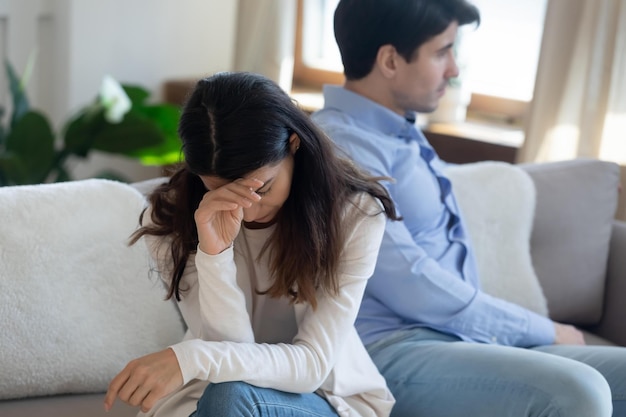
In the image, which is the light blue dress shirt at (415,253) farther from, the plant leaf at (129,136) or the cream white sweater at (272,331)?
the plant leaf at (129,136)

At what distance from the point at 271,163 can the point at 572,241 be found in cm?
106

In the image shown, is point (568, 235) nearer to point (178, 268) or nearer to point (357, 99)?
point (357, 99)

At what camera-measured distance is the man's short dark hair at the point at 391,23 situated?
5.79 feet

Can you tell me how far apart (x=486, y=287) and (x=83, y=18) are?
1.79 metres

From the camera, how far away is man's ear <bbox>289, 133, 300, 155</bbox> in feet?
4.55

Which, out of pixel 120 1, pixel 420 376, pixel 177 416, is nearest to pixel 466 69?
pixel 120 1

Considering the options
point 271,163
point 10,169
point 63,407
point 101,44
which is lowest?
point 63,407

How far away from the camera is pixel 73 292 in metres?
1.67

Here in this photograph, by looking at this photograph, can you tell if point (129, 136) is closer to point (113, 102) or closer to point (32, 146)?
point (113, 102)

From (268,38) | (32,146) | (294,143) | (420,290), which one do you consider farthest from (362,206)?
(268,38)

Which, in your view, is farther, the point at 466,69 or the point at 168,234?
the point at 466,69

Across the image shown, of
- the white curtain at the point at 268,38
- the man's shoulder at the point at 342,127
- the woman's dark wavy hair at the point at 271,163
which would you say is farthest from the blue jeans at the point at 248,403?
the white curtain at the point at 268,38

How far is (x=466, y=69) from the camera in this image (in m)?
2.98

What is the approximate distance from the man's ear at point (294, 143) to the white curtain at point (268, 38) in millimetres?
1885
